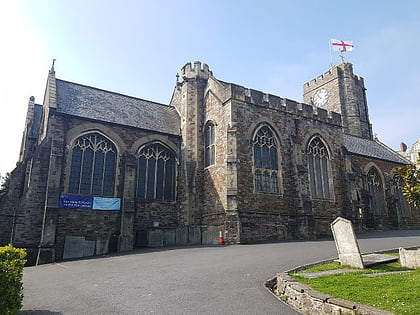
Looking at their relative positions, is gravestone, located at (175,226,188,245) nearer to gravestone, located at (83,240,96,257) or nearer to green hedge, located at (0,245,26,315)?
gravestone, located at (83,240,96,257)

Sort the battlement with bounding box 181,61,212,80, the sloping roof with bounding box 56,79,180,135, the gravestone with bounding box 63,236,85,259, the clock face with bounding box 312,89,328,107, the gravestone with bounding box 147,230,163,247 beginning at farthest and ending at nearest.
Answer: the clock face with bounding box 312,89,328,107
the battlement with bounding box 181,61,212,80
the sloping roof with bounding box 56,79,180,135
the gravestone with bounding box 147,230,163,247
the gravestone with bounding box 63,236,85,259

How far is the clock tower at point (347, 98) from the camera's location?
146 ft

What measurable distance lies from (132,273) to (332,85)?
137 ft

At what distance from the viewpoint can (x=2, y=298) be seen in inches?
234

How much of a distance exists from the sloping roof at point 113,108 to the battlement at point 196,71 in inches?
147

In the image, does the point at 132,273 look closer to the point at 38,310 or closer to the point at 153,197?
the point at 38,310

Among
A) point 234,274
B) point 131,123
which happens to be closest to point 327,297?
point 234,274

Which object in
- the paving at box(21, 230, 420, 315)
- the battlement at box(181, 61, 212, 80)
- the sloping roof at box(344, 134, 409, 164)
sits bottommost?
the paving at box(21, 230, 420, 315)

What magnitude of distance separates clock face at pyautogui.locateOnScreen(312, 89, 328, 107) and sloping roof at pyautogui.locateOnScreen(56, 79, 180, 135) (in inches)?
1036

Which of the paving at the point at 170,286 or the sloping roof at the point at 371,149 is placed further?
the sloping roof at the point at 371,149

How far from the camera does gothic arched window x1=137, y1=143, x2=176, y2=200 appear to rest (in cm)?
2353

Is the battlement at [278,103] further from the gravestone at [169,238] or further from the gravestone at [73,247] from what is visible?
the gravestone at [73,247]

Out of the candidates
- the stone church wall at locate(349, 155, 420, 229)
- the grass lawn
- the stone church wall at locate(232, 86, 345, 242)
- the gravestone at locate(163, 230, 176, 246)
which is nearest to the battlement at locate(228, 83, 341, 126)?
the stone church wall at locate(232, 86, 345, 242)

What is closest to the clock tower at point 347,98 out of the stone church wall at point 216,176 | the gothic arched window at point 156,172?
the stone church wall at point 216,176
